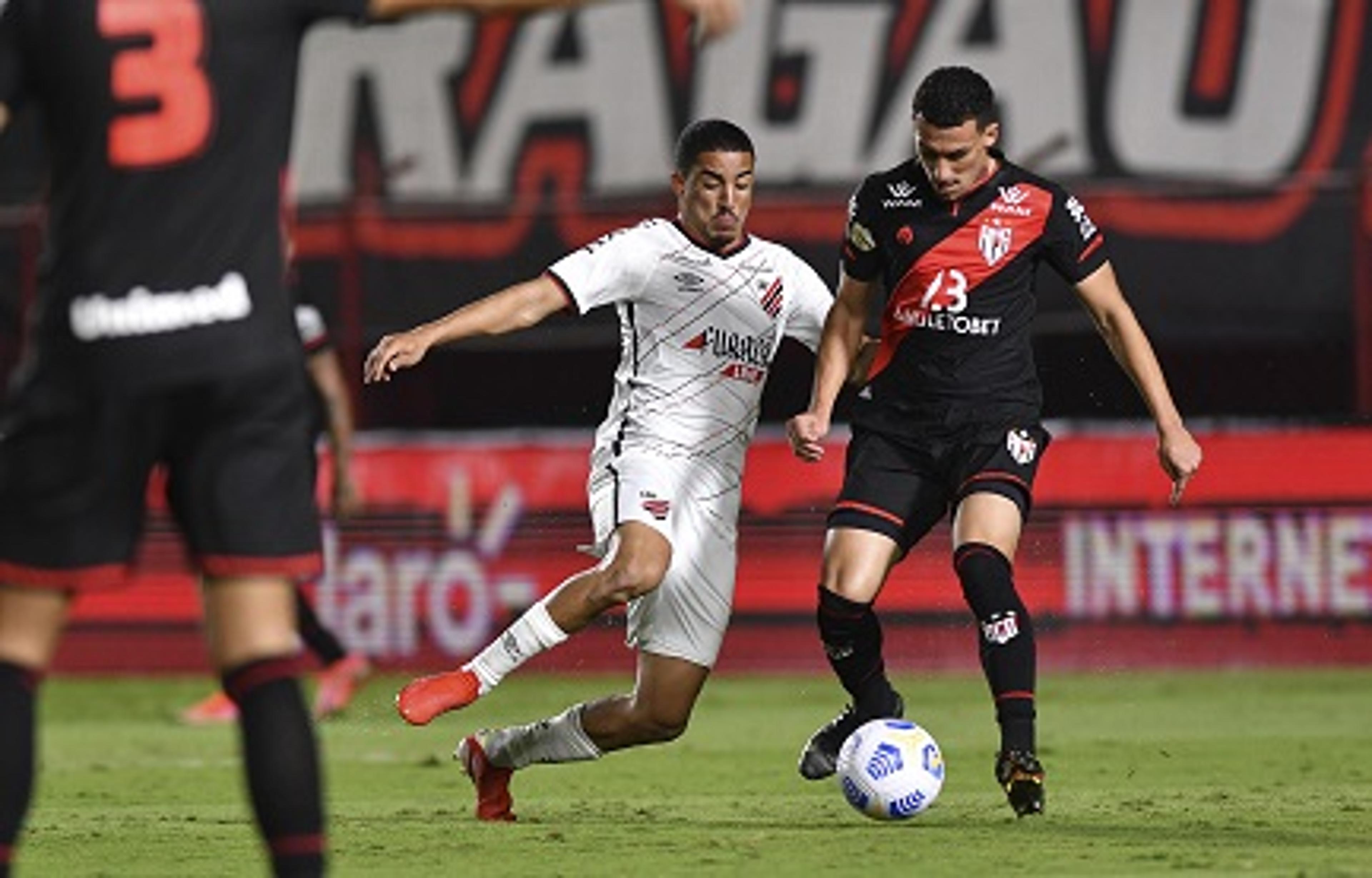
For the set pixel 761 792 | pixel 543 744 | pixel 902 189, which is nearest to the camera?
pixel 543 744

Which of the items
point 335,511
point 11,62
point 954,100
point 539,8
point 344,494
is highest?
point 539,8

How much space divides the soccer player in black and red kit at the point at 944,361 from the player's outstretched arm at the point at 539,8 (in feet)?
11.3

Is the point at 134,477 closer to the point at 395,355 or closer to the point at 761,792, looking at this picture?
the point at 395,355

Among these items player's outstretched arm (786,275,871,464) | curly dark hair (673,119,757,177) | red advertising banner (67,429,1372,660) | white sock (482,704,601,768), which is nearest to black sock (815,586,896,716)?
player's outstretched arm (786,275,871,464)

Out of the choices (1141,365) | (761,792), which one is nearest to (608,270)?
(1141,365)

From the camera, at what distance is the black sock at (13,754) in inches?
224

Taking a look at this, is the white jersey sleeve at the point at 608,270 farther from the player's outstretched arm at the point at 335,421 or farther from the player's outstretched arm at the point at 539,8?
the player's outstretched arm at the point at 335,421

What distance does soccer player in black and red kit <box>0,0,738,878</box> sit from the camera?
559cm

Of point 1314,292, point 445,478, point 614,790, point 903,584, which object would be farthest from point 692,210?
point 1314,292

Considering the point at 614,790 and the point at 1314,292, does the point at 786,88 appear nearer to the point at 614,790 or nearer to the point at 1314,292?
the point at 1314,292

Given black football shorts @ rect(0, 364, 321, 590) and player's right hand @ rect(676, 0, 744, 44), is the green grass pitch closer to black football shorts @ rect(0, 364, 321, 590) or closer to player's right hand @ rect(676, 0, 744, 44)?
black football shorts @ rect(0, 364, 321, 590)

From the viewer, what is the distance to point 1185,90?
1892 centimetres

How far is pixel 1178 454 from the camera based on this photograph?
8945 millimetres

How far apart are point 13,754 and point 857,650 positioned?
13.1ft
